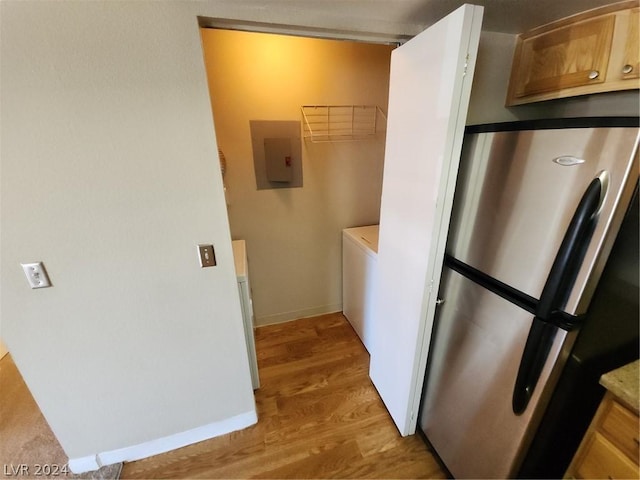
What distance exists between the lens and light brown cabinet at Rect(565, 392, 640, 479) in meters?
0.73

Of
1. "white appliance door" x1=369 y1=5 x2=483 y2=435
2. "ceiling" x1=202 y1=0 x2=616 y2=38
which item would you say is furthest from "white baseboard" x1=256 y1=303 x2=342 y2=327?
"ceiling" x1=202 y1=0 x2=616 y2=38

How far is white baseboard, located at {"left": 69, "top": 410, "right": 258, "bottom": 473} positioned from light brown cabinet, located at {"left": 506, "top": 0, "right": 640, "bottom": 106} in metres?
2.24

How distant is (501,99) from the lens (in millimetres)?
1375

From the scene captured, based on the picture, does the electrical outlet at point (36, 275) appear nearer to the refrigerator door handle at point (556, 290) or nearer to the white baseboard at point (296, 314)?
the white baseboard at point (296, 314)

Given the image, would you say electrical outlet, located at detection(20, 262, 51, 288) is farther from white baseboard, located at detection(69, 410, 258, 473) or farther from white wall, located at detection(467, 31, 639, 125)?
white wall, located at detection(467, 31, 639, 125)

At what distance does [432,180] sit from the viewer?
3.34ft

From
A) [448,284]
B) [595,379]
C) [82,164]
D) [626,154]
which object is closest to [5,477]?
[82,164]

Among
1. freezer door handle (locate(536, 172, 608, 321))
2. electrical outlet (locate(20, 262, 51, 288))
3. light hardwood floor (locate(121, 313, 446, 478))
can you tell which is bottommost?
light hardwood floor (locate(121, 313, 446, 478))

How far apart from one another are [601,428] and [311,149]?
6.69ft

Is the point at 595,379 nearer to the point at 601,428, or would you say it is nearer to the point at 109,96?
the point at 601,428

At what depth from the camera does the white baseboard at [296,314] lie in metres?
2.43

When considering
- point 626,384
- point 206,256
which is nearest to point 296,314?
point 206,256

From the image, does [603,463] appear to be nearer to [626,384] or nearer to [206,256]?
[626,384]

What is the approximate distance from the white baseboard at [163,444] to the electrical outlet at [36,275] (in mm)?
1012
